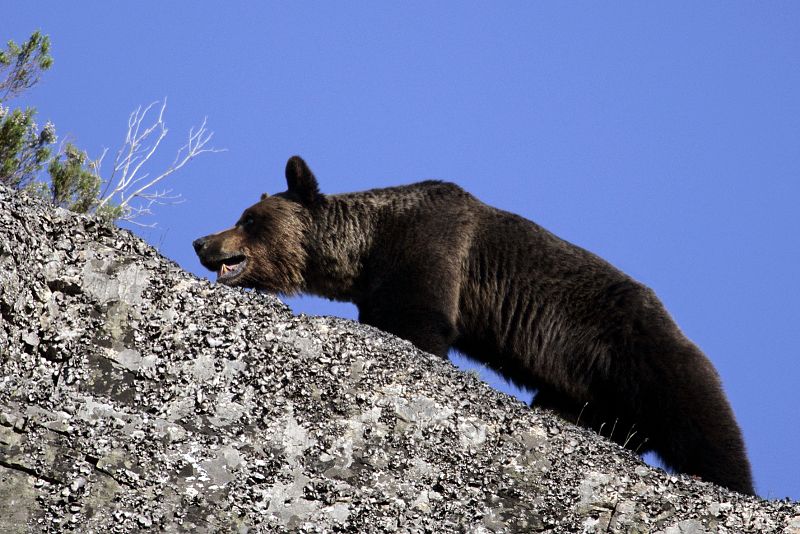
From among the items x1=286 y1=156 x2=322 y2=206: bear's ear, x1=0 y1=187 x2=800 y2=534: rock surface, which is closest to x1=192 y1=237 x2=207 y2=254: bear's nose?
x1=286 y1=156 x2=322 y2=206: bear's ear

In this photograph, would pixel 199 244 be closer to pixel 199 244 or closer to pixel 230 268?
pixel 199 244

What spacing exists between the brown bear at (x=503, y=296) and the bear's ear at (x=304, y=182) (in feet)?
0.04

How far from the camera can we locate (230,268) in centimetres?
991

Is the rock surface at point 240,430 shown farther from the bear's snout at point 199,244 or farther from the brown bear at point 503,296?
the bear's snout at point 199,244

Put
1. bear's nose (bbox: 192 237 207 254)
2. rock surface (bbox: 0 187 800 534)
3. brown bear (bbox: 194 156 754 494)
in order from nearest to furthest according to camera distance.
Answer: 1. rock surface (bbox: 0 187 800 534)
2. brown bear (bbox: 194 156 754 494)
3. bear's nose (bbox: 192 237 207 254)

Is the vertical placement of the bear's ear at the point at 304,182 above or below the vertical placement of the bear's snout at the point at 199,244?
above

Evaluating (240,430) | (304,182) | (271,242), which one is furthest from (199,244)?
(240,430)

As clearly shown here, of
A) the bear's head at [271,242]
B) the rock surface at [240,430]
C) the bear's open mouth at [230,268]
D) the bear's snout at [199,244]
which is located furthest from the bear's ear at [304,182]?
the rock surface at [240,430]

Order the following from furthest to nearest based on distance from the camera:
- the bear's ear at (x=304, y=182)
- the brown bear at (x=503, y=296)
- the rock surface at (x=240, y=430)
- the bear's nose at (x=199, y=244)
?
the bear's ear at (x=304, y=182) < the bear's nose at (x=199, y=244) < the brown bear at (x=503, y=296) < the rock surface at (x=240, y=430)

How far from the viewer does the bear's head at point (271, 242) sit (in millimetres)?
9875

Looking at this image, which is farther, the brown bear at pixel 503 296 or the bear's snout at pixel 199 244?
the bear's snout at pixel 199 244

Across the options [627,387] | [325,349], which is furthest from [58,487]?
[627,387]

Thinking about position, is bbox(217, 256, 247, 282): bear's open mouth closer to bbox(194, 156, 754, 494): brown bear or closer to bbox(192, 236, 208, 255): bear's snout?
bbox(194, 156, 754, 494): brown bear

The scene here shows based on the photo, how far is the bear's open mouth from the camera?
9.78 meters
